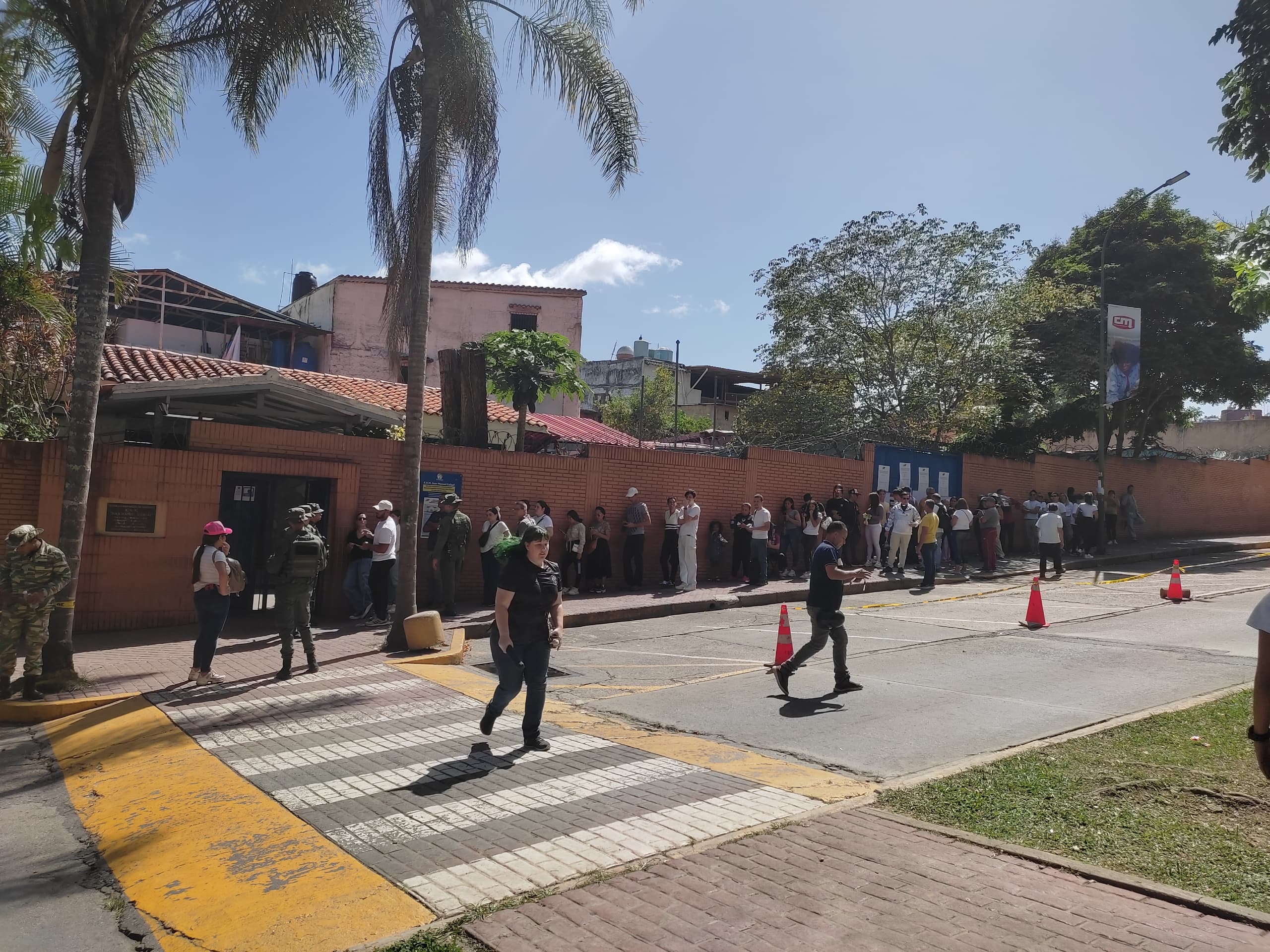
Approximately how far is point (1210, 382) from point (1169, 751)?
28.9 metres

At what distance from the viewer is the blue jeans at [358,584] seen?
13.8 meters

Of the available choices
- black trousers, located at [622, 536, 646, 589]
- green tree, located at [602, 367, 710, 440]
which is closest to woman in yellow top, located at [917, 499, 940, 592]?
black trousers, located at [622, 536, 646, 589]

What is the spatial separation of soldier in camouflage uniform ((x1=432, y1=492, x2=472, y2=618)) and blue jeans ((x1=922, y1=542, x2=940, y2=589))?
31.1ft

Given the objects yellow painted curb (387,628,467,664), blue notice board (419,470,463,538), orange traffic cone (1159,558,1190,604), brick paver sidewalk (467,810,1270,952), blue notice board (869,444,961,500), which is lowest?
brick paver sidewalk (467,810,1270,952)

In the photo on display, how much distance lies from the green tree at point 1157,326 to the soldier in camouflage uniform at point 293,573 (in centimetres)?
2400

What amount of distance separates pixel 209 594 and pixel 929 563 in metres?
13.7

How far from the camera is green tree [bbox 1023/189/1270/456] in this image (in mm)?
29062

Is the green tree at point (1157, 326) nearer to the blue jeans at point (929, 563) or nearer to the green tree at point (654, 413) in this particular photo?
the blue jeans at point (929, 563)

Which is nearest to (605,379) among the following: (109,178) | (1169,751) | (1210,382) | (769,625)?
(1210,382)

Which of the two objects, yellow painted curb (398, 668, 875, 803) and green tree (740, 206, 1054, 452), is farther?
A: green tree (740, 206, 1054, 452)

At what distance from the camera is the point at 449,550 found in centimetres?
1396

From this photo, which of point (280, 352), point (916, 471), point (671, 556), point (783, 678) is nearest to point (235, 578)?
point (783, 678)

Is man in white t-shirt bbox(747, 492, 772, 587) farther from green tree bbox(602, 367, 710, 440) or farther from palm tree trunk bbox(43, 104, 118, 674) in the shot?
green tree bbox(602, 367, 710, 440)

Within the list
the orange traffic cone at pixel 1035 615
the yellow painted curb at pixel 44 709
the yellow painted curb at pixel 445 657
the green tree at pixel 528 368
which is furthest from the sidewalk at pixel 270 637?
the orange traffic cone at pixel 1035 615
